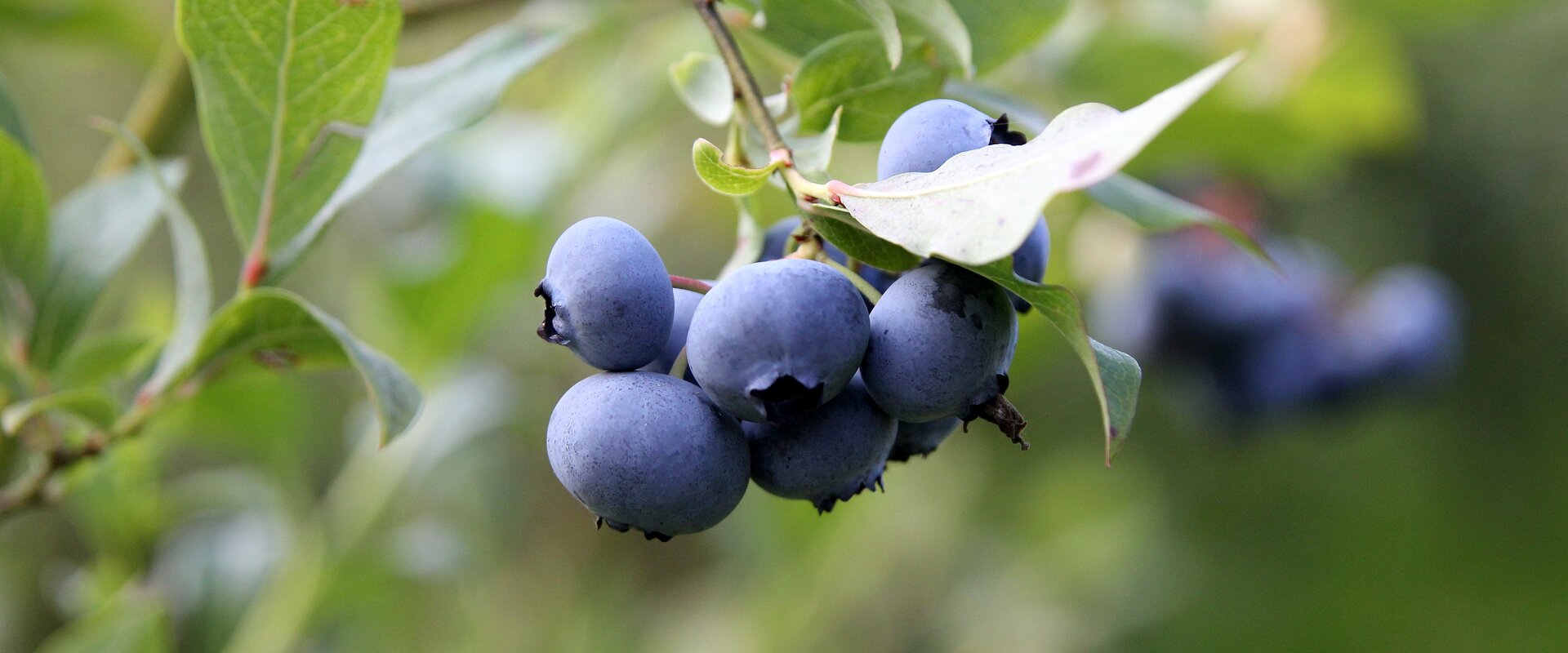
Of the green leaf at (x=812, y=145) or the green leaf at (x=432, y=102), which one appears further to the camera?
the green leaf at (x=432, y=102)

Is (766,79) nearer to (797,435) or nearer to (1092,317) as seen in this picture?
(1092,317)

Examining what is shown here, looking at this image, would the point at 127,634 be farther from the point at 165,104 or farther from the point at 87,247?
the point at 165,104

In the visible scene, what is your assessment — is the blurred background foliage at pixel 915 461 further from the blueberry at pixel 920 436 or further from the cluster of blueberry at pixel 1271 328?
the blueberry at pixel 920 436

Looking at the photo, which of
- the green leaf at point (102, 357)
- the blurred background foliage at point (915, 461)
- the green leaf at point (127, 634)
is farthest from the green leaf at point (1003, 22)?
the green leaf at point (127, 634)

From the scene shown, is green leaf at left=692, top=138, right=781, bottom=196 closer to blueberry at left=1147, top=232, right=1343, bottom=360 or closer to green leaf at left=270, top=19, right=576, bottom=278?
green leaf at left=270, top=19, right=576, bottom=278

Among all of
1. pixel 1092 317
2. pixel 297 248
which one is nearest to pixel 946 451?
pixel 1092 317

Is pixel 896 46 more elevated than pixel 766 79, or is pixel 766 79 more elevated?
pixel 896 46
